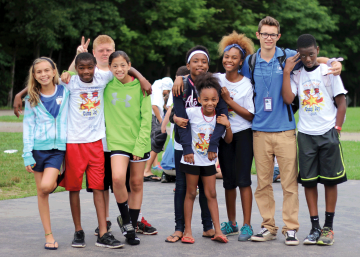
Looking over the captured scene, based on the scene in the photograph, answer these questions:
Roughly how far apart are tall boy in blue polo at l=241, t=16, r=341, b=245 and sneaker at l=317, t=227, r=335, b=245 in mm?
262

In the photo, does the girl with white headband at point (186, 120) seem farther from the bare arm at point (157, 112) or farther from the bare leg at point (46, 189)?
the bare arm at point (157, 112)

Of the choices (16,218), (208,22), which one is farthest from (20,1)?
(16,218)

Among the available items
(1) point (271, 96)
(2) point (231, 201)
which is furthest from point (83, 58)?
(2) point (231, 201)

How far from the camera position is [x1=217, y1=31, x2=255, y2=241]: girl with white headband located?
505 cm

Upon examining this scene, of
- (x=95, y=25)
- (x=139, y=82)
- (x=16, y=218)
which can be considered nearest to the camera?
(x=139, y=82)

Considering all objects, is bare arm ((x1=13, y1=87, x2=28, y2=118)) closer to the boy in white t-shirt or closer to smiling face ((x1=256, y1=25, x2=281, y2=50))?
smiling face ((x1=256, y1=25, x2=281, y2=50))

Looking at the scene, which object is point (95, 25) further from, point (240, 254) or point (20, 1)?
point (240, 254)

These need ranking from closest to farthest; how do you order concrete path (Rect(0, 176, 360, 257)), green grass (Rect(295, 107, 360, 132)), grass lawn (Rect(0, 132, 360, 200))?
concrete path (Rect(0, 176, 360, 257)) → grass lawn (Rect(0, 132, 360, 200)) → green grass (Rect(295, 107, 360, 132))

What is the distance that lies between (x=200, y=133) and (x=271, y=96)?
85cm

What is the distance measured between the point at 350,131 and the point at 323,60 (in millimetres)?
12603

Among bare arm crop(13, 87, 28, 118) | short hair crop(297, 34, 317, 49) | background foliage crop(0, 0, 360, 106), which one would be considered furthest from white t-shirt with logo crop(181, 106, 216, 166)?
background foliage crop(0, 0, 360, 106)

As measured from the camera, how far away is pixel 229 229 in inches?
206

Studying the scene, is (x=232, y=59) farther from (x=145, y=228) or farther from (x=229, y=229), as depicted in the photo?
(x=145, y=228)

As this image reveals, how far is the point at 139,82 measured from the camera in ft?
17.0
